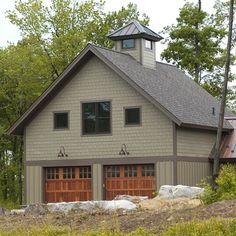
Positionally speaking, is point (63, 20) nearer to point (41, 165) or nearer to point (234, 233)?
point (41, 165)

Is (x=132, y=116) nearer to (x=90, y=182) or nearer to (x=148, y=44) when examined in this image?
(x=90, y=182)

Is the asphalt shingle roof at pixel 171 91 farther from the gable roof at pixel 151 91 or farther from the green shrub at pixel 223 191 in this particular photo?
the green shrub at pixel 223 191

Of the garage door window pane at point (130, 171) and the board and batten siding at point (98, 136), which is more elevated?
the board and batten siding at point (98, 136)

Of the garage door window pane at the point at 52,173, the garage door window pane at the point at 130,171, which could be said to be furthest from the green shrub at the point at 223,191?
the garage door window pane at the point at 52,173

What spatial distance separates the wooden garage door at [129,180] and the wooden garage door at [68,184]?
3.27ft

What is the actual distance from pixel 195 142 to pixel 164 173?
276 centimetres

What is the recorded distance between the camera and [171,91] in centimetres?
3459

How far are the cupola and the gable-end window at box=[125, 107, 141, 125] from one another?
13.5 feet

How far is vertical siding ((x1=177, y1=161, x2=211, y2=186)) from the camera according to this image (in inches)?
1251

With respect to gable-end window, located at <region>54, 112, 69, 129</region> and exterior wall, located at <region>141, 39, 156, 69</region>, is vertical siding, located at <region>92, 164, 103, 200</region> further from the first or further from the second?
exterior wall, located at <region>141, 39, 156, 69</region>

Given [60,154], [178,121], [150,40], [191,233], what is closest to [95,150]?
[60,154]

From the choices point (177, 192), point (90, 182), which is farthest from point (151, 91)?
point (177, 192)

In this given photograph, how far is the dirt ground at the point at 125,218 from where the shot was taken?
629 inches

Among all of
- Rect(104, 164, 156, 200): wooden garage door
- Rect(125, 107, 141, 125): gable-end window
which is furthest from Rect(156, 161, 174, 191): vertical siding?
Rect(125, 107, 141, 125): gable-end window
